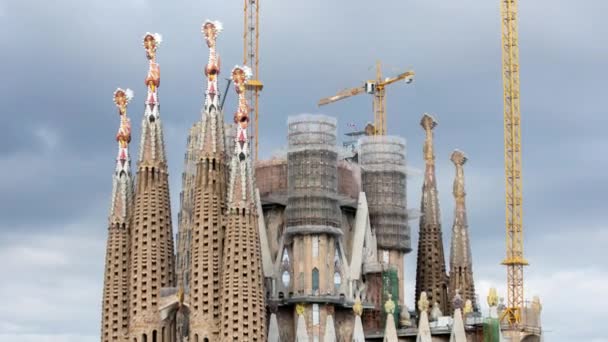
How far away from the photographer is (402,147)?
94938 mm

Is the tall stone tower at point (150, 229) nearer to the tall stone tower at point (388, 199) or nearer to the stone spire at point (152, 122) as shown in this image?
the stone spire at point (152, 122)

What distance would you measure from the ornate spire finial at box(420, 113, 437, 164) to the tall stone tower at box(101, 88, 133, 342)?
23541 mm

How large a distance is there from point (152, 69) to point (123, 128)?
381cm

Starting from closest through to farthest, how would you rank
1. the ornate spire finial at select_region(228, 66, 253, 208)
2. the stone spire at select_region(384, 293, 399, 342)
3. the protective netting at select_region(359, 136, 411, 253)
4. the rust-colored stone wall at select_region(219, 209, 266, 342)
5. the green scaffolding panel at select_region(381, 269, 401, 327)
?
the rust-colored stone wall at select_region(219, 209, 266, 342)
the ornate spire finial at select_region(228, 66, 253, 208)
the stone spire at select_region(384, 293, 399, 342)
the green scaffolding panel at select_region(381, 269, 401, 327)
the protective netting at select_region(359, 136, 411, 253)

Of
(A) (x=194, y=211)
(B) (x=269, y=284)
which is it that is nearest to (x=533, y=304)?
(B) (x=269, y=284)

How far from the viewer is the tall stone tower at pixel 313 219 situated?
84.1 meters

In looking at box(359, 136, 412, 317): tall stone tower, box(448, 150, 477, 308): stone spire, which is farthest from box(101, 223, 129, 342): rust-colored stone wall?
box(448, 150, 477, 308): stone spire

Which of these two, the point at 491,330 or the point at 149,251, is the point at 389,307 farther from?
the point at 149,251

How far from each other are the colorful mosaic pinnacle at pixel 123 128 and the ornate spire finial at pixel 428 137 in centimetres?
2349

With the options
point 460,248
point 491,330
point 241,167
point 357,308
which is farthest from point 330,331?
point 460,248

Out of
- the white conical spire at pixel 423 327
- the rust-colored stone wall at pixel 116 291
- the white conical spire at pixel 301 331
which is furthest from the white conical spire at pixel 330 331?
the rust-colored stone wall at pixel 116 291

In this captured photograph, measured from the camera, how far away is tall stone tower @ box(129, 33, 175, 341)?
3068 inches

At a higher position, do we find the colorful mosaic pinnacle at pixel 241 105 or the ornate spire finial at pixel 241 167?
the colorful mosaic pinnacle at pixel 241 105

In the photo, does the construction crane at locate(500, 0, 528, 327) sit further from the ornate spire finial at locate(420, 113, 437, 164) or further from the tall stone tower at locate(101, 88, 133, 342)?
the tall stone tower at locate(101, 88, 133, 342)
